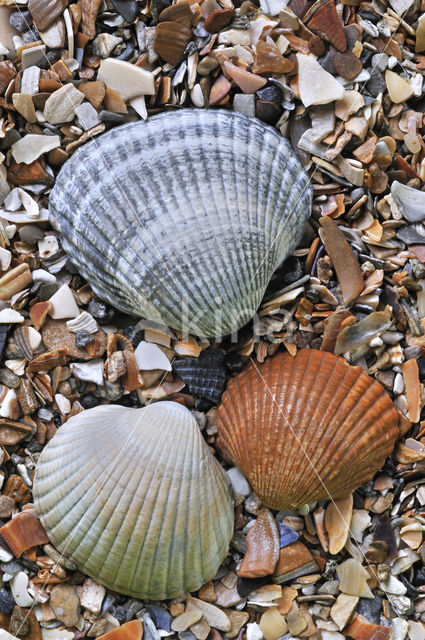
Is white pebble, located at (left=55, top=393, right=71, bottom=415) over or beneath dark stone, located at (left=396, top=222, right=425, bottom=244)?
beneath

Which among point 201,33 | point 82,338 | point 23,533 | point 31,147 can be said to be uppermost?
point 201,33

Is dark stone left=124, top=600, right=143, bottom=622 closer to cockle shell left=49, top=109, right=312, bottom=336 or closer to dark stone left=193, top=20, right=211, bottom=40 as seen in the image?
cockle shell left=49, top=109, right=312, bottom=336

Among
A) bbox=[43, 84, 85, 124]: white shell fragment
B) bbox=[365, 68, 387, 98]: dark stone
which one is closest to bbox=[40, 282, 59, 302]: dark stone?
bbox=[43, 84, 85, 124]: white shell fragment

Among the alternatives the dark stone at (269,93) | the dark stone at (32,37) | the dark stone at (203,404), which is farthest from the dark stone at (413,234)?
the dark stone at (32,37)

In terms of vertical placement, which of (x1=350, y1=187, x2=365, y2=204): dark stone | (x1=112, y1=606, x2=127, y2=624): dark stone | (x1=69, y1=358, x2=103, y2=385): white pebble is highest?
(x1=350, y1=187, x2=365, y2=204): dark stone

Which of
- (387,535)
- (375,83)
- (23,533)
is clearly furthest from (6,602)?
(375,83)

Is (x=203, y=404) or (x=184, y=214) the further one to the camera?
(x=203, y=404)

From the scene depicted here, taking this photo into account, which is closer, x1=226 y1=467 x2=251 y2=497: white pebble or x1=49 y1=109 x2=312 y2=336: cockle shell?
x1=49 y1=109 x2=312 y2=336: cockle shell

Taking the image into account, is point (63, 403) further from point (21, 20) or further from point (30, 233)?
point (21, 20)
